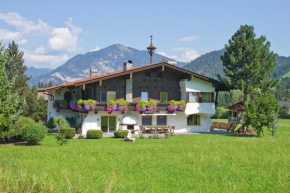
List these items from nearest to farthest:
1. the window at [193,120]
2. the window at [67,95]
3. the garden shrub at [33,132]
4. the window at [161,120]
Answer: the garden shrub at [33,132] < the window at [161,120] < the window at [193,120] < the window at [67,95]

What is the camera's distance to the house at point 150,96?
33.0 m

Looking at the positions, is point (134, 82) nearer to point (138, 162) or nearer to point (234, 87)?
point (234, 87)

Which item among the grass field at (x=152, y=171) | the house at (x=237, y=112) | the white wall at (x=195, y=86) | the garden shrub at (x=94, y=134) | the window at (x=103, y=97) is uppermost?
the white wall at (x=195, y=86)

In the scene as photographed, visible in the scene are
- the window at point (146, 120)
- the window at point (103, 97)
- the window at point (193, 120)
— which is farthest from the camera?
the window at point (193, 120)

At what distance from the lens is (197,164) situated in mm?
13695

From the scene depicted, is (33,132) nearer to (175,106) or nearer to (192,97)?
(175,106)

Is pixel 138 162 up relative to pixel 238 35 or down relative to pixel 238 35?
down

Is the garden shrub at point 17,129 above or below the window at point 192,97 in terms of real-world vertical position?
below

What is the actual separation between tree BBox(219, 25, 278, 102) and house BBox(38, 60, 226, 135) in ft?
8.41

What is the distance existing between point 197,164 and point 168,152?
3.86 metres

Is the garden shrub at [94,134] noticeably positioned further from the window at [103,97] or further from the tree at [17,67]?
the tree at [17,67]

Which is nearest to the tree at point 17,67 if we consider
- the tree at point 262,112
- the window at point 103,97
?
the window at point 103,97

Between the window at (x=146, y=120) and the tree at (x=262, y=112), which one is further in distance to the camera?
the window at (x=146, y=120)

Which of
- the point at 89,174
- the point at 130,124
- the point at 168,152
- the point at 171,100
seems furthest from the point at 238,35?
the point at 89,174
